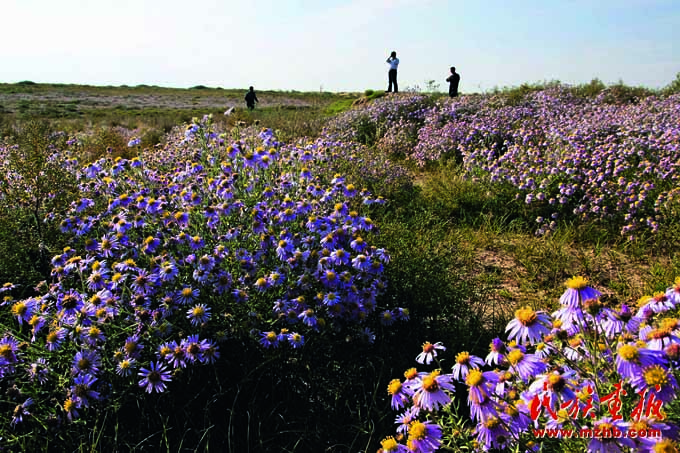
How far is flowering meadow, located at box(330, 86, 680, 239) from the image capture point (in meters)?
4.50

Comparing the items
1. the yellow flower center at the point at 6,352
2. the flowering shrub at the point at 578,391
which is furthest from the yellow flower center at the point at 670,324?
the yellow flower center at the point at 6,352

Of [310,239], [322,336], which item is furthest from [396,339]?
[310,239]

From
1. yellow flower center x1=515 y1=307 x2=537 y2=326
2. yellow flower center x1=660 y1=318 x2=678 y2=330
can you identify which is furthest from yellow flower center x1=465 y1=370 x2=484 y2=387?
yellow flower center x1=660 y1=318 x2=678 y2=330

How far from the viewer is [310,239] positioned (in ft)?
8.95

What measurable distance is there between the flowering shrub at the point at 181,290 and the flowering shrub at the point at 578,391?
1.04m

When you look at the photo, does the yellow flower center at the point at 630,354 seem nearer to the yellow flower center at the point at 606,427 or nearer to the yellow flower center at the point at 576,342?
the yellow flower center at the point at 606,427

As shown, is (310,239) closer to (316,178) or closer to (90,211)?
(316,178)

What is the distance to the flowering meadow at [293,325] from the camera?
1.38 metres

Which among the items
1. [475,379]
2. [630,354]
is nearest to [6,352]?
[475,379]

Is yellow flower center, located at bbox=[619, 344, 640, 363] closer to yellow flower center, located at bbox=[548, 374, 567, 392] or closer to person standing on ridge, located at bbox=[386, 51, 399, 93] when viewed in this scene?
yellow flower center, located at bbox=[548, 374, 567, 392]

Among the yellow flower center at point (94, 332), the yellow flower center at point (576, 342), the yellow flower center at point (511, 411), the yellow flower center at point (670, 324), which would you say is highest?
the yellow flower center at point (670, 324)

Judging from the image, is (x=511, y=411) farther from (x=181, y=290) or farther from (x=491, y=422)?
(x=181, y=290)

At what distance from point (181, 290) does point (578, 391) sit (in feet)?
5.99

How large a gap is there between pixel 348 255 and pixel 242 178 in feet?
4.04
